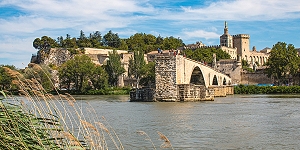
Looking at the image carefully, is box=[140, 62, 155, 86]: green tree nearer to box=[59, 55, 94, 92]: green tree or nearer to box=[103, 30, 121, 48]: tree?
box=[59, 55, 94, 92]: green tree

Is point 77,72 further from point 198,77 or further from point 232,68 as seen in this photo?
point 232,68

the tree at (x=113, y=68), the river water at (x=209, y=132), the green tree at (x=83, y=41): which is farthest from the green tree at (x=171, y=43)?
the river water at (x=209, y=132)

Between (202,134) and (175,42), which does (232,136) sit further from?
(175,42)

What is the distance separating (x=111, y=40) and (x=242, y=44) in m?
38.2

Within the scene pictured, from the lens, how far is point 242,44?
120m

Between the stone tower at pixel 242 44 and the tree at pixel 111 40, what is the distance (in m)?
35.8

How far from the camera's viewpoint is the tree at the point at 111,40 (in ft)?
345

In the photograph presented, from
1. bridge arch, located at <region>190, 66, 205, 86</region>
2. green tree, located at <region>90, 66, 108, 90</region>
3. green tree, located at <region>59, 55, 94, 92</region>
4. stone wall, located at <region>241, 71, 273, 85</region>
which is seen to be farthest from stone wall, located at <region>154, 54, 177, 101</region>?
stone wall, located at <region>241, 71, 273, 85</region>

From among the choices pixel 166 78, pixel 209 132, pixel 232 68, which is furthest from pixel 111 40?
Result: pixel 209 132

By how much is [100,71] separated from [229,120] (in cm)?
4182

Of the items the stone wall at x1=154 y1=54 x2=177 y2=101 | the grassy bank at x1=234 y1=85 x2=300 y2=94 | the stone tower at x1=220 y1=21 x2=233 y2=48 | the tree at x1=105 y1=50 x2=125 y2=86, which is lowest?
the grassy bank at x1=234 y1=85 x2=300 y2=94

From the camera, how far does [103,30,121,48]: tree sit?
10529cm

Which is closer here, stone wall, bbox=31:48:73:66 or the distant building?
stone wall, bbox=31:48:73:66

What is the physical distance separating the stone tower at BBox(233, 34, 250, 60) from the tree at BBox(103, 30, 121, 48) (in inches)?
1410
